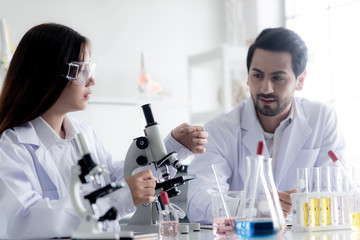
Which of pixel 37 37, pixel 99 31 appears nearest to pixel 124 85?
pixel 99 31

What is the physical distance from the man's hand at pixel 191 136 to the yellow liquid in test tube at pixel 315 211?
1.62ft

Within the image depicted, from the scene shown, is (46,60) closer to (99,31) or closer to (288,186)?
(288,186)

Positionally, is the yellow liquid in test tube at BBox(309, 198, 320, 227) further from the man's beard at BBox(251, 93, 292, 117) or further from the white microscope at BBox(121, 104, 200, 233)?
the man's beard at BBox(251, 93, 292, 117)

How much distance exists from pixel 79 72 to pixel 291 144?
1.22m

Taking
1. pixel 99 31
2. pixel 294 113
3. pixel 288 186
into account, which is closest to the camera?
pixel 288 186

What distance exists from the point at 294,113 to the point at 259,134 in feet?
0.84

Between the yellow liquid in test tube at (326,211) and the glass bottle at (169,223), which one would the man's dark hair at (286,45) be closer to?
the yellow liquid in test tube at (326,211)

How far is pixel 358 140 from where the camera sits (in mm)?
4281

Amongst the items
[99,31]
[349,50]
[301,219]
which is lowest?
[301,219]

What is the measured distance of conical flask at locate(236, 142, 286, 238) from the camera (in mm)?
1368

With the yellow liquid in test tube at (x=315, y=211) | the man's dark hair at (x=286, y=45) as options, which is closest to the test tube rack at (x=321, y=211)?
the yellow liquid in test tube at (x=315, y=211)

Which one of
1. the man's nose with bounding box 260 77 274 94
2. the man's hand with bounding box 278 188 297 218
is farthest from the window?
the man's hand with bounding box 278 188 297 218

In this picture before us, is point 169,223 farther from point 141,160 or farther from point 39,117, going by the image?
point 39,117

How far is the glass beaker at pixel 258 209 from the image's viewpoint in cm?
137
